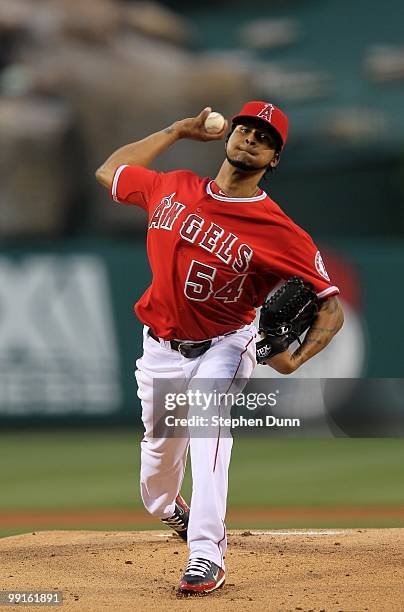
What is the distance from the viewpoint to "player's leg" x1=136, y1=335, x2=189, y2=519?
16.0 feet

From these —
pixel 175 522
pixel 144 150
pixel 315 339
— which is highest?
pixel 144 150

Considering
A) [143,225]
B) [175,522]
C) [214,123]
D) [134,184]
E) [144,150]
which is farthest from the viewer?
[143,225]

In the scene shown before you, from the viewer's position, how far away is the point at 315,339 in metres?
4.61

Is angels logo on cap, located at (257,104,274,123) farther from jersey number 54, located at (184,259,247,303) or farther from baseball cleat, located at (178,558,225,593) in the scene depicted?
baseball cleat, located at (178,558,225,593)

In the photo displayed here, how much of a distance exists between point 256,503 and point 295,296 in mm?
3267

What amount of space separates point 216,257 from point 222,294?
6.8 inches

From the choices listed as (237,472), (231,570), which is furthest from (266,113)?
(237,472)

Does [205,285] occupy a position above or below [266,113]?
below

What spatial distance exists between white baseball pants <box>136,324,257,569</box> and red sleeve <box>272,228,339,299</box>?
0.38m

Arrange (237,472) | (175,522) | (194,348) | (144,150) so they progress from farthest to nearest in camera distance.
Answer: (237,472), (175,522), (144,150), (194,348)

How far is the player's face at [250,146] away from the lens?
462 centimetres

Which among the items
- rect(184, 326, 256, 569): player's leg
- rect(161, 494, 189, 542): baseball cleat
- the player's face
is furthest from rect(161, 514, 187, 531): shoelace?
the player's face

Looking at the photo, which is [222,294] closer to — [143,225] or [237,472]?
[237,472]

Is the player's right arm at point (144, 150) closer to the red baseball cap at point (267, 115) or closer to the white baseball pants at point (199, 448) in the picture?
the red baseball cap at point (267, 115)
